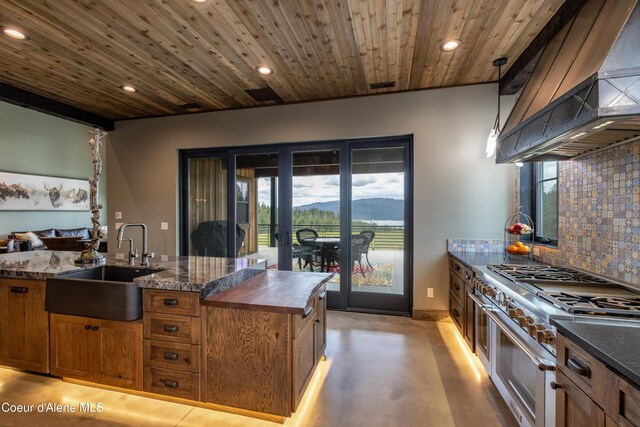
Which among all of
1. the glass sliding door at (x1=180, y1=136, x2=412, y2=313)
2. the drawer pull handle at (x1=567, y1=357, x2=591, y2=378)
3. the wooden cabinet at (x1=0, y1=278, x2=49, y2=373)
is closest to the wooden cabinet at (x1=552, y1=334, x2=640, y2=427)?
the drawer pull handle at (x1=567, y1=357, x2=591, y2=378)

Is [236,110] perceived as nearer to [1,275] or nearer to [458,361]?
[1,275]

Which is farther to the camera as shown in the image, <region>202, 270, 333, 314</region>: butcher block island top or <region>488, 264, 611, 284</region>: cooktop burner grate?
<region>488, 264, 611, 284</region>: cooktop burner grate

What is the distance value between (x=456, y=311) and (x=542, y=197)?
4.83 ft

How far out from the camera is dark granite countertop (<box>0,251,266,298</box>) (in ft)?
6.27

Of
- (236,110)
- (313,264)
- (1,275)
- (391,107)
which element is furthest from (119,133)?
(391,107)

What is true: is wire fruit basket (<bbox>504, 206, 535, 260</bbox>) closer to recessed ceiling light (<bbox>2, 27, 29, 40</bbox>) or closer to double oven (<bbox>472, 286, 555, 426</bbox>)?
double oven (<bbox>472, 286, 555, 426</bbox>)

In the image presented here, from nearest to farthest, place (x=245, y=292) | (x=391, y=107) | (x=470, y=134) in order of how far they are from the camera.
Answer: (x=245, y=292), (x=470, y=134), (x=391, y=107)

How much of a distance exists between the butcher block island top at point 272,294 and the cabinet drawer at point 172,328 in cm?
18

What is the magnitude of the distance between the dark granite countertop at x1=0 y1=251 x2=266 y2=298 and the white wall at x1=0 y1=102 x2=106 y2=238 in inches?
226

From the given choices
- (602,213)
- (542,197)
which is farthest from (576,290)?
(542,197)

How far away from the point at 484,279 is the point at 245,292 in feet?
5.84

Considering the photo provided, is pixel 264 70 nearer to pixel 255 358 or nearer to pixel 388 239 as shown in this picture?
pixel 388 239

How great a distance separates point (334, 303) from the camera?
400cm

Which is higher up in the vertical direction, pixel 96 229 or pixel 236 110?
pixel 236 110
